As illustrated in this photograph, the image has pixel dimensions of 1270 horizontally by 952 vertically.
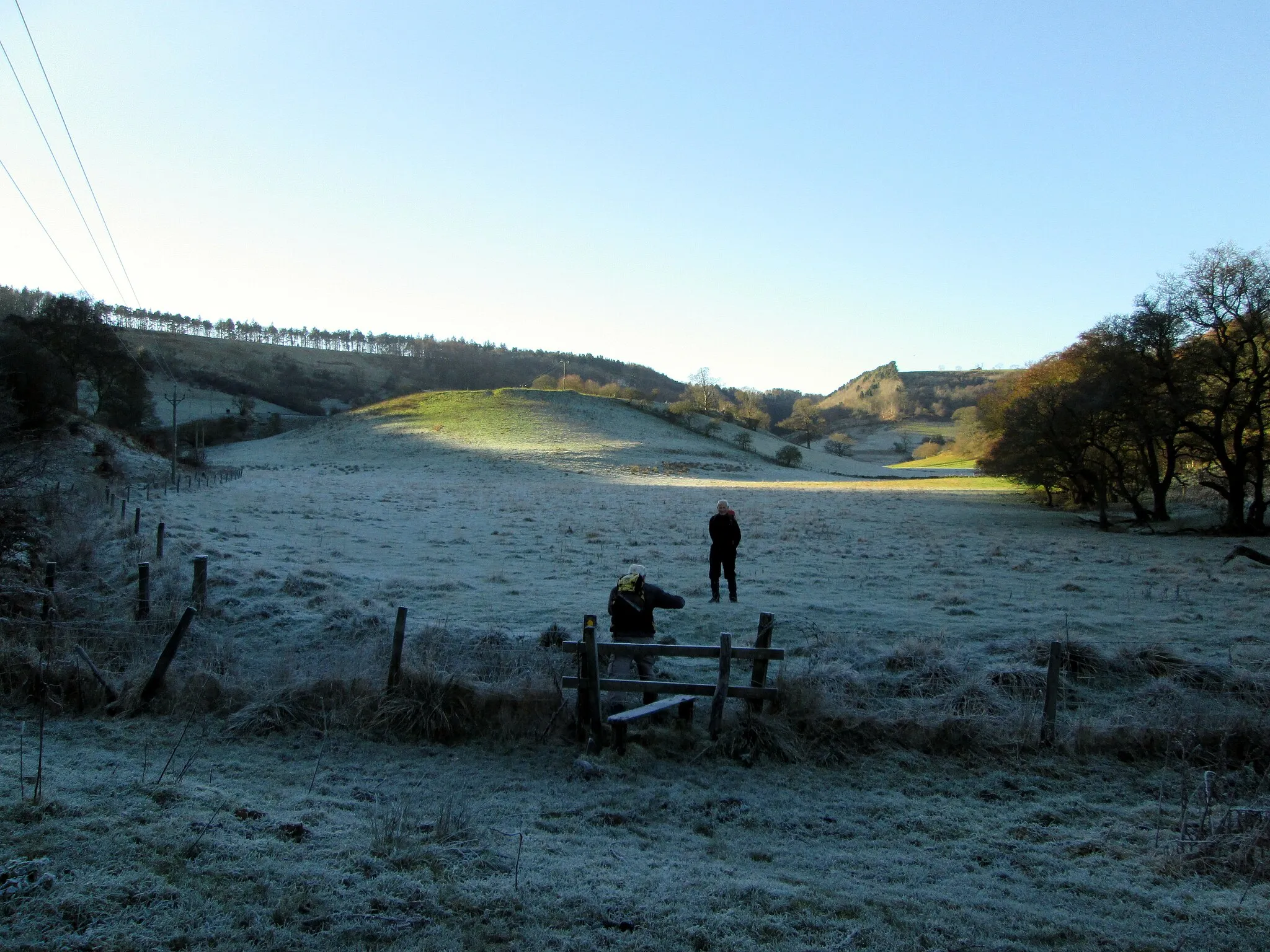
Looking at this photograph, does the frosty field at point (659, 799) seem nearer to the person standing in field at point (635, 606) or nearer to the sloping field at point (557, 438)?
the person standing in field at point (635, 606)

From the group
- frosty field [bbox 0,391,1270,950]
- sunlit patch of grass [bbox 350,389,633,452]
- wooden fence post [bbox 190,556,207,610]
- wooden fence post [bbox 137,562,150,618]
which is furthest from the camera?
sunlit patch of grass [bbox 350,389,633,452]

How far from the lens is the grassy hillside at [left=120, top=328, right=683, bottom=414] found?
125875 millimetres

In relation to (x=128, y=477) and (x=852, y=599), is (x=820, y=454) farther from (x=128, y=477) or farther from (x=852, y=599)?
(x=852, y=599)

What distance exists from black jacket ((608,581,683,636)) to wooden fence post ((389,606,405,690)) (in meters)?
2.67

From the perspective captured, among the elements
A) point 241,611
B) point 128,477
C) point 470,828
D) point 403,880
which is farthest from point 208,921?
point 128,477

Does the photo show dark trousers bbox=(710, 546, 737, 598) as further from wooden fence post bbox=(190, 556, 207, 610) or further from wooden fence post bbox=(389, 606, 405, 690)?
wooden fence post bbox=(190, 556, 207, 610)

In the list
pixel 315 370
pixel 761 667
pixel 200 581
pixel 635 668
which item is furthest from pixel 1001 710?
pixel 315 370

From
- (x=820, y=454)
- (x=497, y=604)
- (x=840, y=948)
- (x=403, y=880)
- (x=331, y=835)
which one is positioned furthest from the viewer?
(x=820, y=454)

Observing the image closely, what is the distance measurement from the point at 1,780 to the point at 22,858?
156 centimetres

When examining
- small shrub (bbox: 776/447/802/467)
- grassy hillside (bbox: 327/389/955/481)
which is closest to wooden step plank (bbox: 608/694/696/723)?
grassy hillside (bbox: 327/389/955/481)

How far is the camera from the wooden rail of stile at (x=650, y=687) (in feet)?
28.4

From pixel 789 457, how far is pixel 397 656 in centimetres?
9054

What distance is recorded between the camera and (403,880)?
17.1ft

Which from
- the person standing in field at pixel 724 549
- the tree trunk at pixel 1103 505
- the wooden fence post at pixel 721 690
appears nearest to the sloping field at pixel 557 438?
the tree trunk at pixel 1103 505
